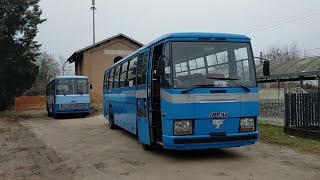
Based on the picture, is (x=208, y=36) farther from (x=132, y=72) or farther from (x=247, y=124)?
(x=132, y=72)

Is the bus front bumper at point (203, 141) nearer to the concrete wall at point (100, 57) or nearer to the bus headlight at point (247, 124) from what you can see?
the bus headlight at point (247, 124)

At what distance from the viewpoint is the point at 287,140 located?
12.6 metres

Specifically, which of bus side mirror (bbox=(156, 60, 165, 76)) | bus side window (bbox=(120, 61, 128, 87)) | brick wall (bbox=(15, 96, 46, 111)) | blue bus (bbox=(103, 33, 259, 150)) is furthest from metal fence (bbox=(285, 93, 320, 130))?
brick wall (bbox=(15, 96, 46, 111))

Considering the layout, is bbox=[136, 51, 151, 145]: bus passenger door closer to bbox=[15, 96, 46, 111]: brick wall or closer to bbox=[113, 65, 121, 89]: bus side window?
bbox=[113, 65, 121, 89]: bus side window

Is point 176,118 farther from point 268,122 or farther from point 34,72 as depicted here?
point 34,72

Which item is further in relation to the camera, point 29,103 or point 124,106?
point 29,103

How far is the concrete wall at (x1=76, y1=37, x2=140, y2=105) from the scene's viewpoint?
4272 cm

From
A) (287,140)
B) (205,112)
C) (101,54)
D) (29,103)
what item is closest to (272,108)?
(287,140)

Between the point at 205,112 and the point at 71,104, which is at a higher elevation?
the point at 205,112

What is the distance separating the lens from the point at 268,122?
16812 millimetres

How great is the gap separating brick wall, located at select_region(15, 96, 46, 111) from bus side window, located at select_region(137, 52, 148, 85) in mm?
36341

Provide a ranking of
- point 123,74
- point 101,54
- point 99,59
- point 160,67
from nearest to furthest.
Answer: point 160,67, point 123,74, point 99,59, point 101,54

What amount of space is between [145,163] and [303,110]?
6.74 meters

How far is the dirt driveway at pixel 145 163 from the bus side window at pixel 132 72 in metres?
1.99
